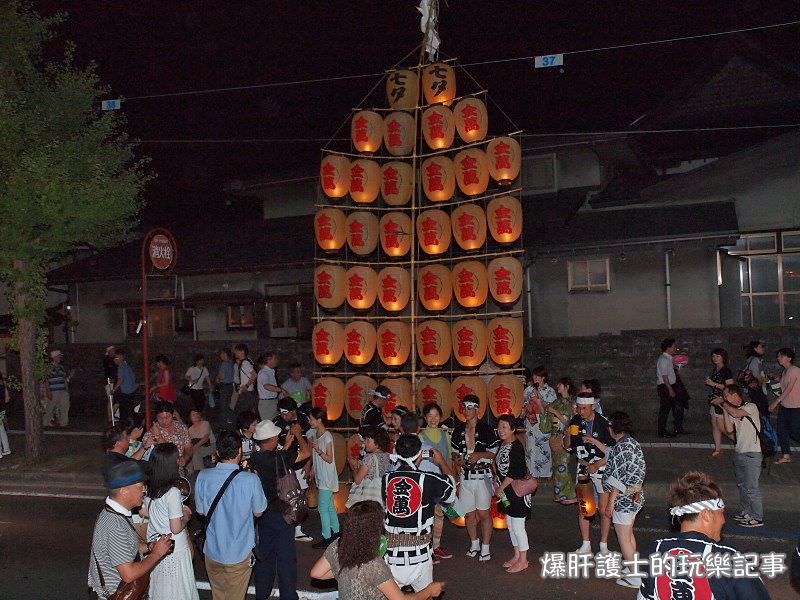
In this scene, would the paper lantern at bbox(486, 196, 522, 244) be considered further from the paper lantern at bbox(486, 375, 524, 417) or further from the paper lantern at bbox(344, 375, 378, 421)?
the paper lantern at bbox(344, 375, 378, 421)

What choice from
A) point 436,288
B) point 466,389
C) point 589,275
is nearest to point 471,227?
point 436,288

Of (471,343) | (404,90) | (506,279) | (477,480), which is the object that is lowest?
(477,480)

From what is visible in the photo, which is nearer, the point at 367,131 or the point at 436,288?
the point at 436,288

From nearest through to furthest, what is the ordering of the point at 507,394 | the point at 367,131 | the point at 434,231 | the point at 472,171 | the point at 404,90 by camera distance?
the point at 507,394
the point at 472,171
the point at 434,231
the point at 367,131
the point at 404,90

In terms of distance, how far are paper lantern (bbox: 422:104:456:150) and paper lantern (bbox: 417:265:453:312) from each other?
8.12ft

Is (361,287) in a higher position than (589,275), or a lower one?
lower

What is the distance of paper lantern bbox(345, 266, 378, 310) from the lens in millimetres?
13828

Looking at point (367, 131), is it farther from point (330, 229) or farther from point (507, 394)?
point (507, 394)

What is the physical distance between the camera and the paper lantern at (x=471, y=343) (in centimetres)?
1328

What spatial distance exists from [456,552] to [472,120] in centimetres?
837

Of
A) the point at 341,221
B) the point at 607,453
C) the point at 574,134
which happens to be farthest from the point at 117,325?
the point at 607,453

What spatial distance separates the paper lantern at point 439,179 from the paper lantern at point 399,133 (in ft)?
2.28

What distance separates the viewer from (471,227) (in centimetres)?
1352

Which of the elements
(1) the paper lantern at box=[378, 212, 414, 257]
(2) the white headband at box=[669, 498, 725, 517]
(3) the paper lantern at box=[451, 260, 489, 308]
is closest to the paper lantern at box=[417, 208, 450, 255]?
(1) the paper lantern at box=[378, 212, 414, 257]
